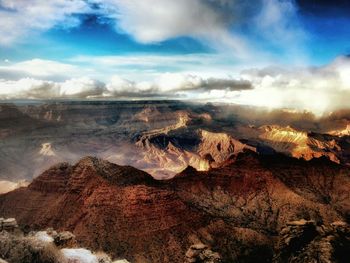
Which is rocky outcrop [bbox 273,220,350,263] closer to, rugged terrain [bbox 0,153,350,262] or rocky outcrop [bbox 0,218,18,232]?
rugged terrain [bbox 0,153,350,262]

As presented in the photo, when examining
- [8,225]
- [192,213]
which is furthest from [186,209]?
[8,225]

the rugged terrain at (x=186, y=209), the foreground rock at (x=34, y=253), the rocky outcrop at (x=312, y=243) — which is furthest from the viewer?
the rugged terrain at (x=186, y=209)

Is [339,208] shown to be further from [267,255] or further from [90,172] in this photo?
[90,172]

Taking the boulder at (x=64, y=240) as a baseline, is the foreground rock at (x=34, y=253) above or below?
above

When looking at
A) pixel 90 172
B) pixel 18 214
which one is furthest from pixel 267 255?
pixel 18 214

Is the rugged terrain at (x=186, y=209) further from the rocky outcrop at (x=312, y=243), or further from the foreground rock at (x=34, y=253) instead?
the foreground rock at (x=34, y=253)

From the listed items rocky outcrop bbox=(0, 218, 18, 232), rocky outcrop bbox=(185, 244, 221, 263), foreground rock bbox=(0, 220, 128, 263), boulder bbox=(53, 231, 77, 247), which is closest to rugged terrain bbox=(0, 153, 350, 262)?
rocky outcrop bbox=(185, 244, 221, 263)

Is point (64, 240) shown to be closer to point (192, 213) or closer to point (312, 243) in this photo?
point (192, 213)

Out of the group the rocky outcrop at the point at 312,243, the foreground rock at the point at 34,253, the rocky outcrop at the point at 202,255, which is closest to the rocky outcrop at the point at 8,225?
the foreground rock at the point at 34,253
